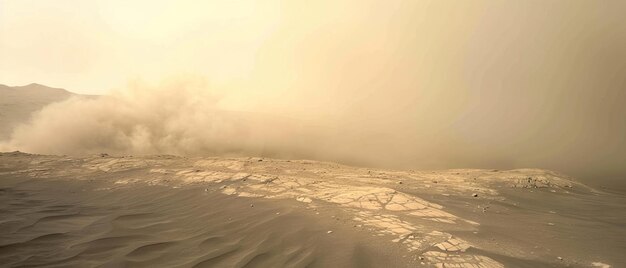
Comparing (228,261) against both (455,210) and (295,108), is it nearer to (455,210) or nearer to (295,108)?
(455,210)

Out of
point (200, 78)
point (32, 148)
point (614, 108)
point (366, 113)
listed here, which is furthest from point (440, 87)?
point (32, 148)

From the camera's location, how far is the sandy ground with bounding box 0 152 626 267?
11.2 ft

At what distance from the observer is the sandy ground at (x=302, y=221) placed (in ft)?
11.2

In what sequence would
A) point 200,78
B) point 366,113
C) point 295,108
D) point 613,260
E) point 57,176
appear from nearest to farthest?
1. point 613,260
2. point 57,176
3. point 200,78
4. point 366,113
5. point 295,108

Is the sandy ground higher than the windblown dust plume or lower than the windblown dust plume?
lower

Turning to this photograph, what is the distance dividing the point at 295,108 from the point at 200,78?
9.33 m

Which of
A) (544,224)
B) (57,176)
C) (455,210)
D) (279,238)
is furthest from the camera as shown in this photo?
(57,176)

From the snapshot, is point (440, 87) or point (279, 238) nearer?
point (279, 238)

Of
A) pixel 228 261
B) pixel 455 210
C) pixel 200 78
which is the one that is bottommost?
pixel 228 261

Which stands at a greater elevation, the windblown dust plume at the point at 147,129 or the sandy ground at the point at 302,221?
the windblown dust plume at the point at 147,129

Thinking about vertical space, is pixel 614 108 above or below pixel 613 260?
above

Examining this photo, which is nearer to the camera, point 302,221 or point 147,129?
point 302,221

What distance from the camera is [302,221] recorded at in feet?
14.5

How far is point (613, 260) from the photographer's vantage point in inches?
129
